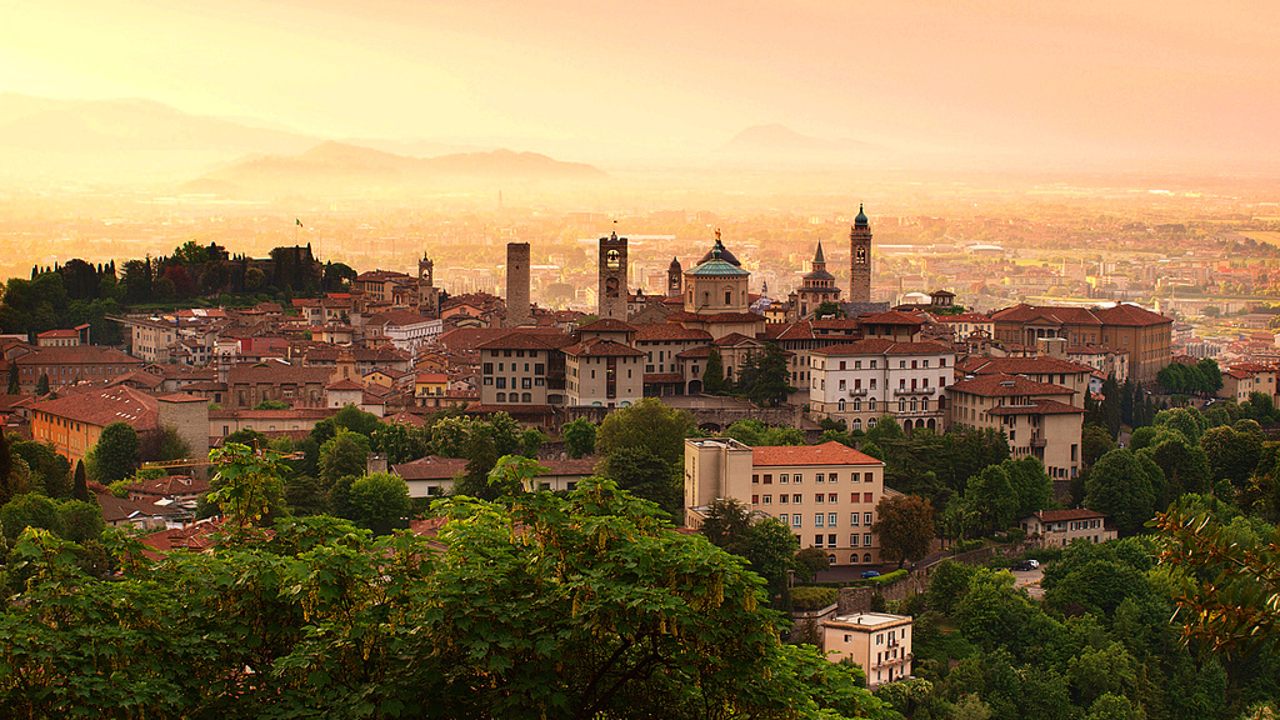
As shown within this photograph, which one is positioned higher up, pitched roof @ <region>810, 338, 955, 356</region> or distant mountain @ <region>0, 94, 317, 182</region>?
distant mountain @ <region>0, 94, 317, 182</region>

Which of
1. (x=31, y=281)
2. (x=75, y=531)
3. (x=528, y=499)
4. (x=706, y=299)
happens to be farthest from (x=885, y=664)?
(x=31, y=281)

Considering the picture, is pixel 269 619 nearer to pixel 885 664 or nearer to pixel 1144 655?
pixel 885 664

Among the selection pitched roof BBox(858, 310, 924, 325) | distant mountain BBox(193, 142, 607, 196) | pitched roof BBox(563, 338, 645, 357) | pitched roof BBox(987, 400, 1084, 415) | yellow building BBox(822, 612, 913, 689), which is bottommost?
yellow building BBox(822, 612, 913, 689)

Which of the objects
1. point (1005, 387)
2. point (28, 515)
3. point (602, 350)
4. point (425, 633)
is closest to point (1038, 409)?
point (1005, 387)

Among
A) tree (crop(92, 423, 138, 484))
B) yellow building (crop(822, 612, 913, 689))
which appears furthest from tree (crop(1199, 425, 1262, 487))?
tree (crop(92, 423, 138, 484))

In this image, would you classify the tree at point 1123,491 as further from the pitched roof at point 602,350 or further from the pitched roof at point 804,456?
the pitched roof at point 602,350

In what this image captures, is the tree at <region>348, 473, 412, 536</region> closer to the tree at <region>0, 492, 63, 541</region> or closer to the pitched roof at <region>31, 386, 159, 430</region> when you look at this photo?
the tree at <region>0, 492, 63, 541</region>
